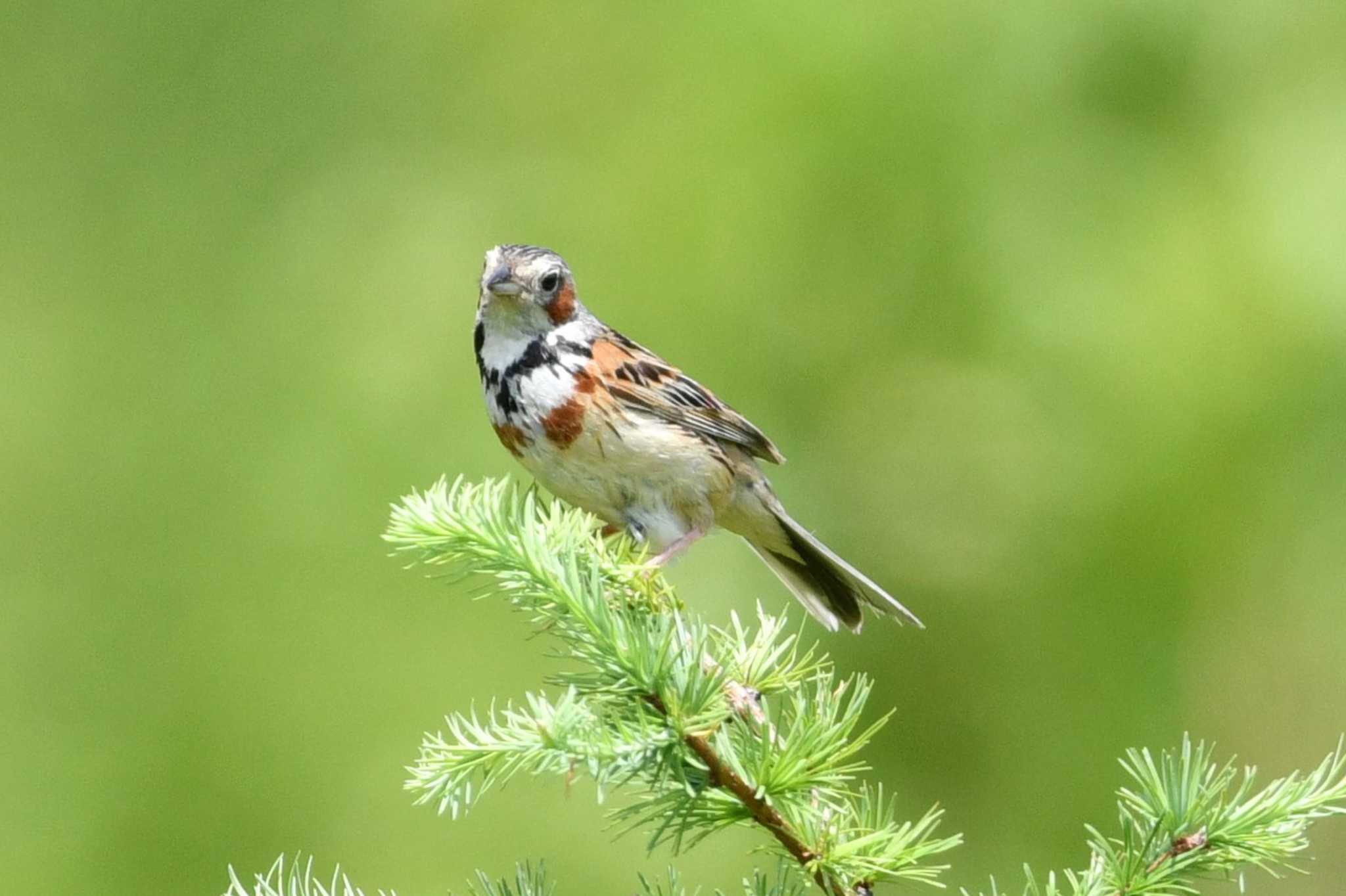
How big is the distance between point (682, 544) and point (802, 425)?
4.65 feet

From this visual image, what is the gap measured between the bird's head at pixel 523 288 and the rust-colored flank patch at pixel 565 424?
22 centimetres

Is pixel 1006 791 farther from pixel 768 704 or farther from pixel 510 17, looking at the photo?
pixel 510 17

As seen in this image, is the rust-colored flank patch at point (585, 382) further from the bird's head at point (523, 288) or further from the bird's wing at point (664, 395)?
the bird's head at point (523, 288)

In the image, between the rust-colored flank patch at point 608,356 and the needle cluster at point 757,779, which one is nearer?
the needle cluster at point 757,779

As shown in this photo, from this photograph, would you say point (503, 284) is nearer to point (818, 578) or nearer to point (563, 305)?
point (563, 305)

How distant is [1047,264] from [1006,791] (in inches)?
56.3

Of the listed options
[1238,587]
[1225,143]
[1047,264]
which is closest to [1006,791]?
[1238,587]

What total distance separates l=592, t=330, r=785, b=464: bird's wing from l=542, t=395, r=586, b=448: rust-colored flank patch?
0.14 metres

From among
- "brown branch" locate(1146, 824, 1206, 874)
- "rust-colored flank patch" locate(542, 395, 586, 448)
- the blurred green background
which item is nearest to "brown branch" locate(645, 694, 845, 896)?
"brown branch" locate(1146, 824, 1206, 874)

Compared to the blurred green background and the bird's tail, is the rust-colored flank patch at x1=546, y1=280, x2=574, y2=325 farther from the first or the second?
the blurred green background

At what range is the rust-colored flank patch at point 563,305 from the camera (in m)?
3.02

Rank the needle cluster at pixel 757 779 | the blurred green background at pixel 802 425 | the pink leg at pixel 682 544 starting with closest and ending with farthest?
the needle cluster at pixel 757 779 → the pink leg at pixel 682 544 → the blurred green background at pixel 802 425

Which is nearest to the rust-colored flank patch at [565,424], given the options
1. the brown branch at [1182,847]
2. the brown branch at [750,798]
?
the brown branch at [750,798]

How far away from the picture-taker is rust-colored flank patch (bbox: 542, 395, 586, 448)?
9.29 feet
